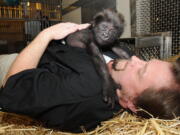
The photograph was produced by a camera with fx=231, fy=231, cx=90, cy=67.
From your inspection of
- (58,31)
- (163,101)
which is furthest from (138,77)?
(58,31)

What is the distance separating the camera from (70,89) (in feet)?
4.38

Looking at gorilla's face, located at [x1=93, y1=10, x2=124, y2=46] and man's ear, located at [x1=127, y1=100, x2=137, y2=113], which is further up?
gorilla's face, located at [x1=93, y1=10, x2=124, y2=46]

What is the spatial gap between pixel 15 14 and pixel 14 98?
3414 millimetres

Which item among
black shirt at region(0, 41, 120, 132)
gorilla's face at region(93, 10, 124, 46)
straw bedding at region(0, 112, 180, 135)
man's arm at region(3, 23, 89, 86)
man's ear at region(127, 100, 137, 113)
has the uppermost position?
gorilla's face at region(93, 10, 124, 46)

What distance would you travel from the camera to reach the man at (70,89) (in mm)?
1303

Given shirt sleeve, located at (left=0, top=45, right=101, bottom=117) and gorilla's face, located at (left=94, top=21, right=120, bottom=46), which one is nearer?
shirt sleeve, located at (left=0, top=45, right=101, bottom=117)

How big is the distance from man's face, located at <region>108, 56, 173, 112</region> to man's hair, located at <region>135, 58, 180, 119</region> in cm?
3

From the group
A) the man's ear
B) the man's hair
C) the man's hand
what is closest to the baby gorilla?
the man's hand

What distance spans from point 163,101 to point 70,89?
1.78 ft

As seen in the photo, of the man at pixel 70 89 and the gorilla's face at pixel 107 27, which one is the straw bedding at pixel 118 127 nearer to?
the man at pixel 70 89

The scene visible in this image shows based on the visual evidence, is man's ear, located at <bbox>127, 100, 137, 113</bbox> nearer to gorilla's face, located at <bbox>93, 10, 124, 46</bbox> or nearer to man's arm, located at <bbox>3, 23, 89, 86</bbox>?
man's arm, located at <bbox>3, 23, 89, 86</bbox>

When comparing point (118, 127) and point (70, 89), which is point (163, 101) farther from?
point (70, 89)

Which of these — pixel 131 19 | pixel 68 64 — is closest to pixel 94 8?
pixel 131 19

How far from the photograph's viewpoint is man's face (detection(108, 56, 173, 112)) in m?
1.35
